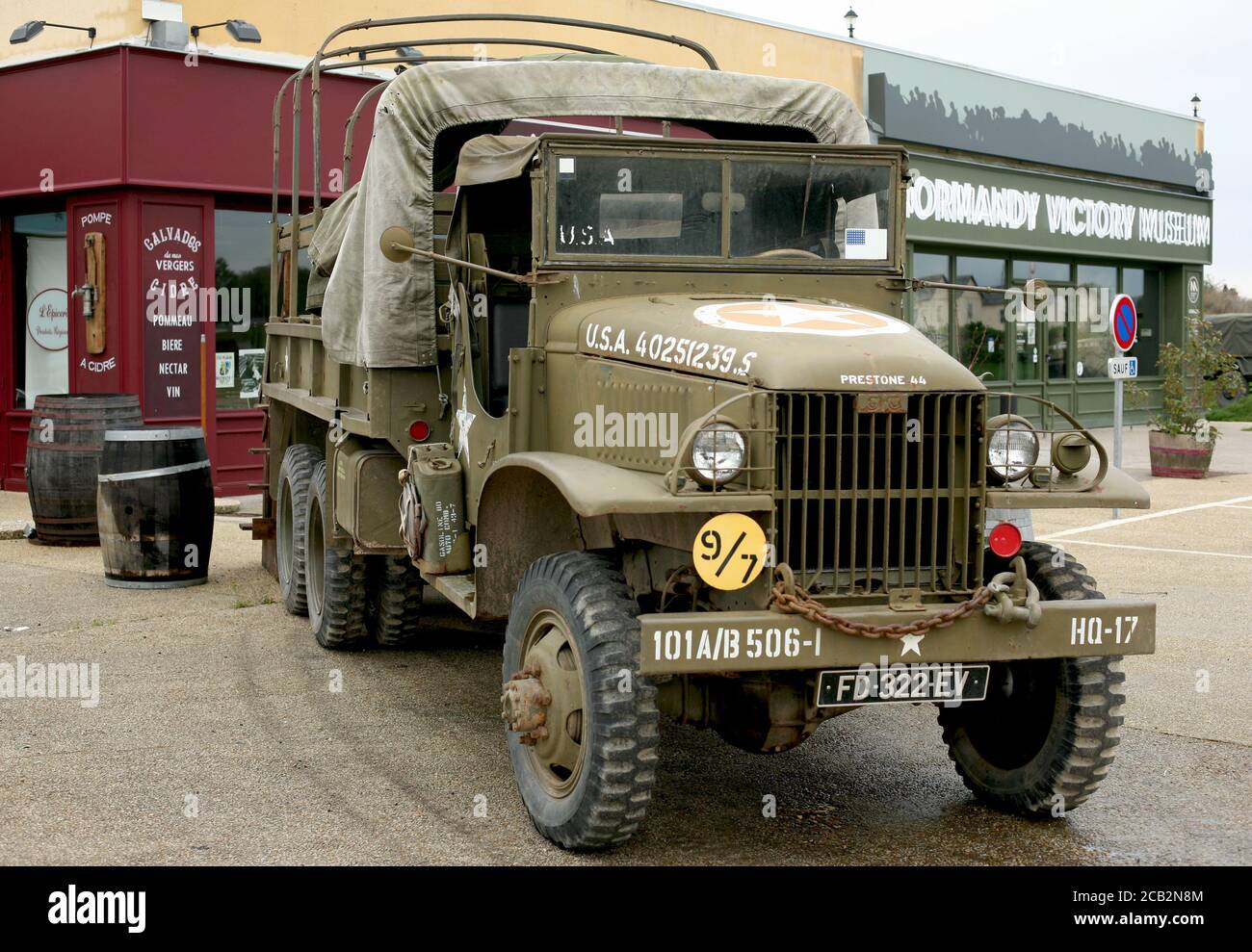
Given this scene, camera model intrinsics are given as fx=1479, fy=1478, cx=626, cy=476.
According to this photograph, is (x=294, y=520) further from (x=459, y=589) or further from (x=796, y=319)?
(x=796, y=319)

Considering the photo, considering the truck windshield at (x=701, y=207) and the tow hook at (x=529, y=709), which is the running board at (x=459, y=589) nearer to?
the tow hook at (x=529, y=709)

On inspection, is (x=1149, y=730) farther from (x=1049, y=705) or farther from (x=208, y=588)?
(x=208, y=588)

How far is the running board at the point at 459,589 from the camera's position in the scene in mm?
6027

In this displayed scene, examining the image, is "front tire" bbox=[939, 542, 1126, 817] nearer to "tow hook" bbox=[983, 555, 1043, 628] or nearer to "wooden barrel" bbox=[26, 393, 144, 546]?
"tow hook" bbox=[983, 555, 1043, 628]

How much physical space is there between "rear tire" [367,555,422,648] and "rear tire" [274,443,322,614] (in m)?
0.67

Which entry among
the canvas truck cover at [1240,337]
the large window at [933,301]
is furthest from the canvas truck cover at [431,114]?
the canvas truck cover at [1240,337]

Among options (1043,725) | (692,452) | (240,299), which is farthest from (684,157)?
(240,299)

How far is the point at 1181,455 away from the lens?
18.3 metres

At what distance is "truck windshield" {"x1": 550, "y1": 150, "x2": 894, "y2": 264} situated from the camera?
19.1 ft

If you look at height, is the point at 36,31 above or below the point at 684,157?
above

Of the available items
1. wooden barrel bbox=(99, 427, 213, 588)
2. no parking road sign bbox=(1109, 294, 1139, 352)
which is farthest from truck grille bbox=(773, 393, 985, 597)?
no parking road sign bbox=(1109, 294, 1139, 352)

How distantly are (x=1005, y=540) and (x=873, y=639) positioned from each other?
Result: 71 centimetres

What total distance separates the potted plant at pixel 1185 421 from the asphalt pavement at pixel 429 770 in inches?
387
